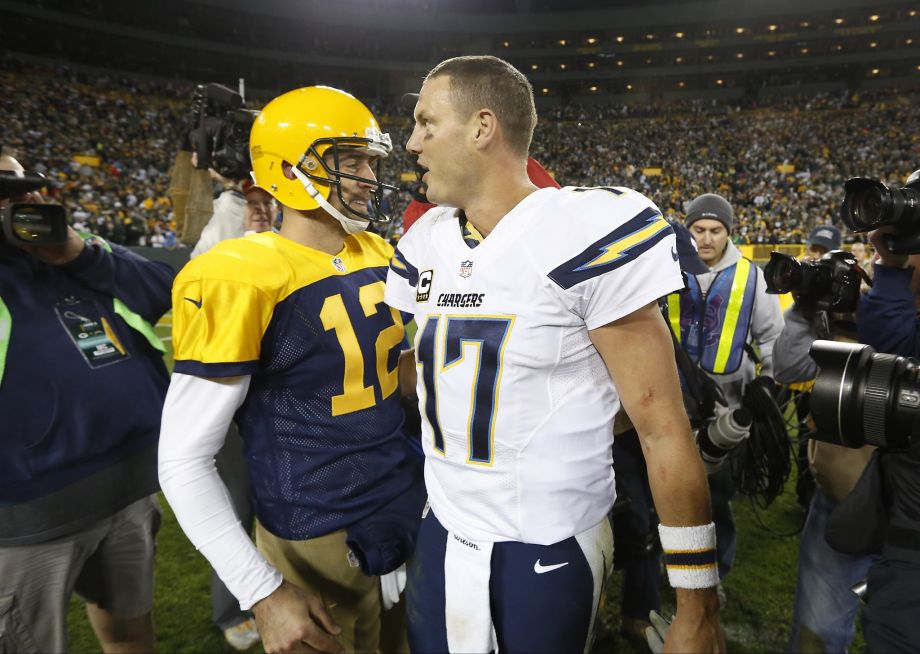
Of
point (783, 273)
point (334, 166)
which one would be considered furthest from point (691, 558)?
point (334, 166)

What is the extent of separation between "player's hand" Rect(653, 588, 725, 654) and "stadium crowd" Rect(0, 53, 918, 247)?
1661 centimetres

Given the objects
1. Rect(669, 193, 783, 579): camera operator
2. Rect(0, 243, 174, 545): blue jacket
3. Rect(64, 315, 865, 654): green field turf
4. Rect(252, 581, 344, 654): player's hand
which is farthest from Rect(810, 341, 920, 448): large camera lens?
Rect(0, 243, 174, 545): blue jacket

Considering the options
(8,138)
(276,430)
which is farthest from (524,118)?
(8,138)

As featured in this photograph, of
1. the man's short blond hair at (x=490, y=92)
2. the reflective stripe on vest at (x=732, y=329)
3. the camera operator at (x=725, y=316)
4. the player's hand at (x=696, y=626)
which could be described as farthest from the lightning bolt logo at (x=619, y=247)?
the reflective stripe on vest at (x=732, y=329)

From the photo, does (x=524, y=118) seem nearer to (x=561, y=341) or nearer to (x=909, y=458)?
(x=561, y=341)

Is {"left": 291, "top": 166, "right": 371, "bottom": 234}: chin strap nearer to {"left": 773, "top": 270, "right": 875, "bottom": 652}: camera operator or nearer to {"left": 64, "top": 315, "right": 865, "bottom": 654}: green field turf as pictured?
{"left": 773, "top": 270, "right": 875, "bottom": 652}: camera operator

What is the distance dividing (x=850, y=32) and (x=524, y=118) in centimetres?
4141

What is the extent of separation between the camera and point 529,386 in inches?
50.7

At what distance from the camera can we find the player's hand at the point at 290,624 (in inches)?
55.9

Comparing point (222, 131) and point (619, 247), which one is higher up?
point (222, 131)

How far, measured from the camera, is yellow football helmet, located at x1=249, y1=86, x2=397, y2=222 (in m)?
1.85

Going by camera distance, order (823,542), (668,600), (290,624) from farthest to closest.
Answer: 1. (668,600)
2. (823,542)
3. (290,624)

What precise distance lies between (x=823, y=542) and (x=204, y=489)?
2281mm

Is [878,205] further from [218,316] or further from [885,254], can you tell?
[218,316]
